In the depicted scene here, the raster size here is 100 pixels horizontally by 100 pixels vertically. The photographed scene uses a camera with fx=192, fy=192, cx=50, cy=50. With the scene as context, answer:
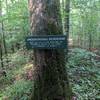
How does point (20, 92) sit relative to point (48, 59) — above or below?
below

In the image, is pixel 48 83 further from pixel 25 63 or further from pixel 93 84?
pixel 25 63

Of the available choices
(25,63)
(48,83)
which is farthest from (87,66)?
(48,83)

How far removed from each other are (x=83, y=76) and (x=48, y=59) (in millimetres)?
3093

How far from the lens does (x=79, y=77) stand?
22.1ft

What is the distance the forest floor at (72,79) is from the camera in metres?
5.39

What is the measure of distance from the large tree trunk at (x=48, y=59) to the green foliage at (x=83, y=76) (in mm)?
1123

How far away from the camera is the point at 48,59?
13.7 ft

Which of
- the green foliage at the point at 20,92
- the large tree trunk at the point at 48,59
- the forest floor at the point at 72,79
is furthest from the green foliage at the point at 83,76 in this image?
the green foliage at the point at 20,92

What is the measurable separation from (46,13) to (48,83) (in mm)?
1541

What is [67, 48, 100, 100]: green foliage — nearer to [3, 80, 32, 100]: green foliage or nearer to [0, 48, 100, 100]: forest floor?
[0, 48, 100, 100]: forest floor

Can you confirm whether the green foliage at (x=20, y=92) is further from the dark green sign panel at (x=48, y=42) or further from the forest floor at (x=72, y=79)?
Answer: the dark green sign panel at (x=48, y=42)

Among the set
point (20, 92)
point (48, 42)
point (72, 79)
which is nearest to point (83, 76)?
A: point (72, 79)

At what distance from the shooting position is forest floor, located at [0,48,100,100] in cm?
539

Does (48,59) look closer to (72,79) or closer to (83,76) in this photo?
(72,79)
